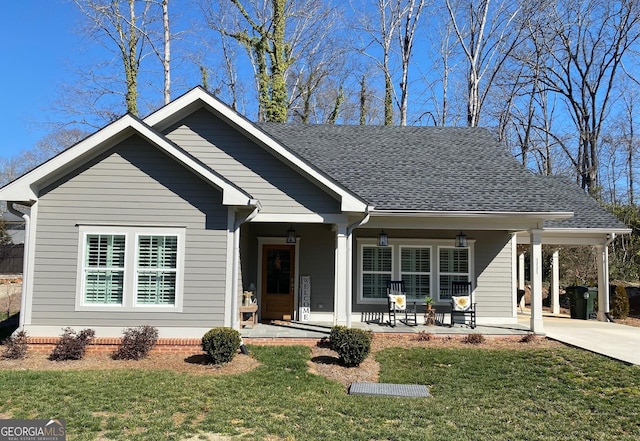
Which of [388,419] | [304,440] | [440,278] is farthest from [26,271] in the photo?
[440,278]

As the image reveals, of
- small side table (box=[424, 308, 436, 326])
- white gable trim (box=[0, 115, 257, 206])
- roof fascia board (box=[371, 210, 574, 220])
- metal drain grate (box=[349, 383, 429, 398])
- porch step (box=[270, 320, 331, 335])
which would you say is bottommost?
metal drain grate (box=[349, 383, 429, 398])

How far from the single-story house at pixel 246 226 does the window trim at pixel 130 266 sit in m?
0.02

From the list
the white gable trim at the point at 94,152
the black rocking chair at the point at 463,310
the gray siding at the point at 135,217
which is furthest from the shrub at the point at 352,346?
the black rocking chair at the point at 463,310

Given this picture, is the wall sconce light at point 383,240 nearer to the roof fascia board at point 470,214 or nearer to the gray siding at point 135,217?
the roof fascia board at point 470,214

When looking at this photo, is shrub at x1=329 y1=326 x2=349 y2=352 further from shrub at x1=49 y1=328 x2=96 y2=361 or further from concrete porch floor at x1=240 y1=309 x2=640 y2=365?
shrub at x1=49 y1=328 x2=96 y2=361

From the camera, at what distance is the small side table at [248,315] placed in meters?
10.3

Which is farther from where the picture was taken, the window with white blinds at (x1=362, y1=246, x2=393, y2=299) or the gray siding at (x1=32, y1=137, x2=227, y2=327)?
the window with white blinds at (x1=362, y1=246, x2=393, y2=299)

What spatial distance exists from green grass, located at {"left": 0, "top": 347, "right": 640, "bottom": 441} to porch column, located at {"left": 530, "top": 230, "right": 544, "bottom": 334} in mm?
2302

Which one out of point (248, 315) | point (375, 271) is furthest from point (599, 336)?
point (248, 315)

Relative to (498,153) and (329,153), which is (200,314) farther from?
(498,153)

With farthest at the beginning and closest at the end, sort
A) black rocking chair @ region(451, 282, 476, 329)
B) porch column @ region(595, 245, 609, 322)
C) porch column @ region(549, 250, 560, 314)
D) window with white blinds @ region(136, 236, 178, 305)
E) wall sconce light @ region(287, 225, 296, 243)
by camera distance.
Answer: porch column @ region(549, 250, 560, 314) → porch column @ region(595, 245, 609, 322) → wall sconce light @ region(287, 225, 296, 243) → black rocking chair @ region(451, 282, 476, 329) → window with white blinds @ region(136, 236, 178, 305)

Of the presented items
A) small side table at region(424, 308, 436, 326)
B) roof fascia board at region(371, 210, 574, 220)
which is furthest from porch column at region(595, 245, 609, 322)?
small side table at region(424, 308, 436, 326)

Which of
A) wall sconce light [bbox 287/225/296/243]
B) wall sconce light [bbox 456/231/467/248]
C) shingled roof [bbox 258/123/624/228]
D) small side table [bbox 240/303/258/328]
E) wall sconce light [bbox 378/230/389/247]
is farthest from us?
wall sconce light [bbox 456/231/467/248]

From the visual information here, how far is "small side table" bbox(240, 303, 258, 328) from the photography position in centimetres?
1032
